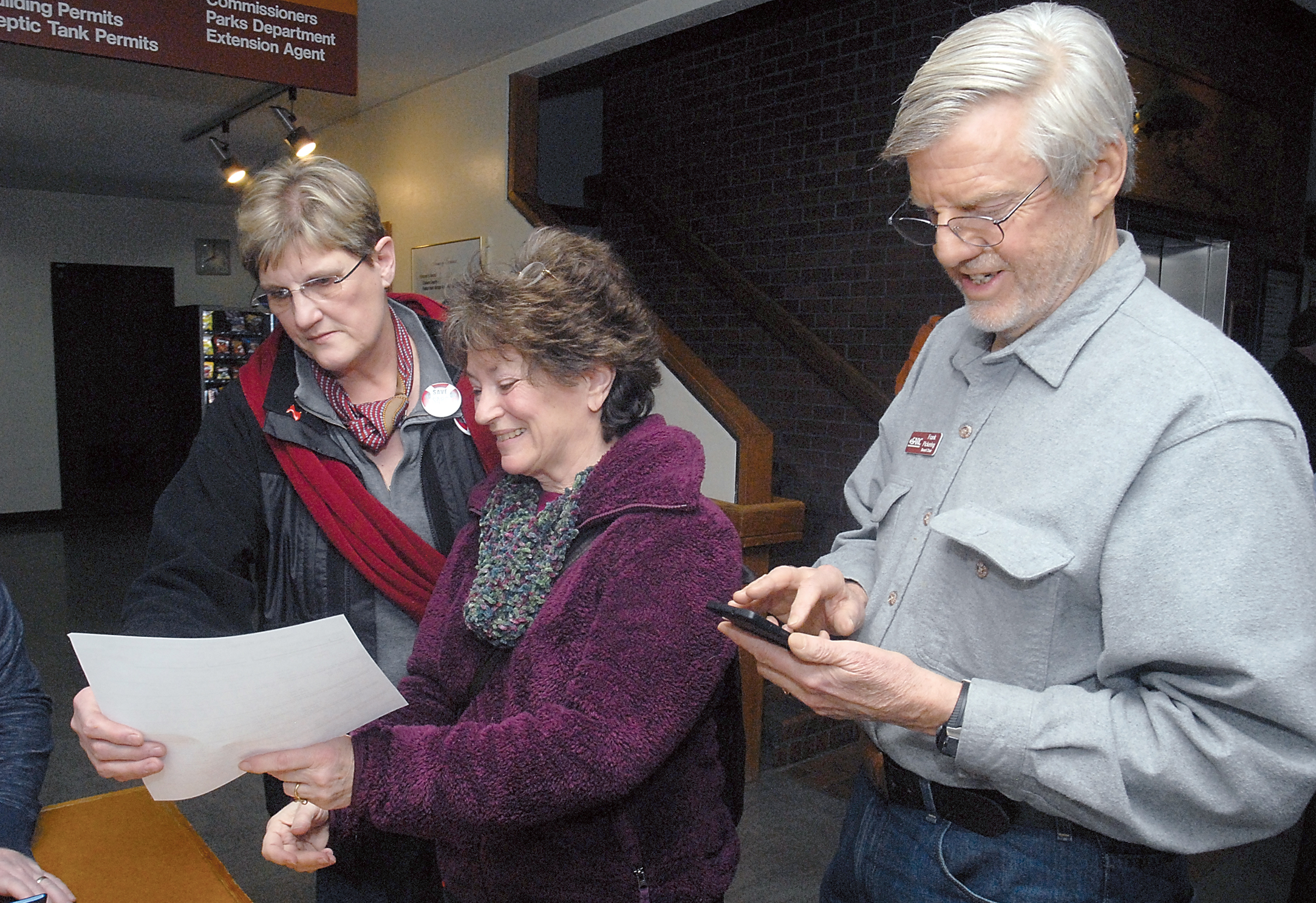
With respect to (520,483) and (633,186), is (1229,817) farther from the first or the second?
(633,186)

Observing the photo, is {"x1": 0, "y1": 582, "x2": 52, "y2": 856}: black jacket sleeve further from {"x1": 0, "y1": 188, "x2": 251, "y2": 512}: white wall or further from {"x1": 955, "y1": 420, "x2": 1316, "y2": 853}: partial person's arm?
{"x1": 0, "y1": 188, "x2": 251, "y2": 512}: white wall

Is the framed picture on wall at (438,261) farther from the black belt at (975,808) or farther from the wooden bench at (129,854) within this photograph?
the black belt at (975,808)

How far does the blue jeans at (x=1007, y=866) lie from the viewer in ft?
3.34

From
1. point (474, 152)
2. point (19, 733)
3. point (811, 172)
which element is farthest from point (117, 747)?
point (811, 172)

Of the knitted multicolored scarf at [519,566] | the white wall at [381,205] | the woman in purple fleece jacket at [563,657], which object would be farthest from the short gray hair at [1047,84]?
the white wall at [381,205]

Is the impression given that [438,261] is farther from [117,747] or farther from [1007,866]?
[1007,866]

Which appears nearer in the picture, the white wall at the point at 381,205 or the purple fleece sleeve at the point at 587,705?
the purple fleece sleeve at the point at 587,705

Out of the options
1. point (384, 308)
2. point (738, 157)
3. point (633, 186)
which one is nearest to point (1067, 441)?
point (384, 308)

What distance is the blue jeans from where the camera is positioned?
1.02 metres

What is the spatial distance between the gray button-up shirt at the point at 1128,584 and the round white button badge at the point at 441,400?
0.89m

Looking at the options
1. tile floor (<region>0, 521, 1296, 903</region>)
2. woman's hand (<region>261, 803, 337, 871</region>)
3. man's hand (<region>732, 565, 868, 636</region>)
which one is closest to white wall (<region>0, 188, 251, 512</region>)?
tile floor (<region>0, 521, 1296, 903</region>)

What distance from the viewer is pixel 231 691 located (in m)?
1.02

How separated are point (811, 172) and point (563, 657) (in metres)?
4.69

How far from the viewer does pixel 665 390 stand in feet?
12.8
